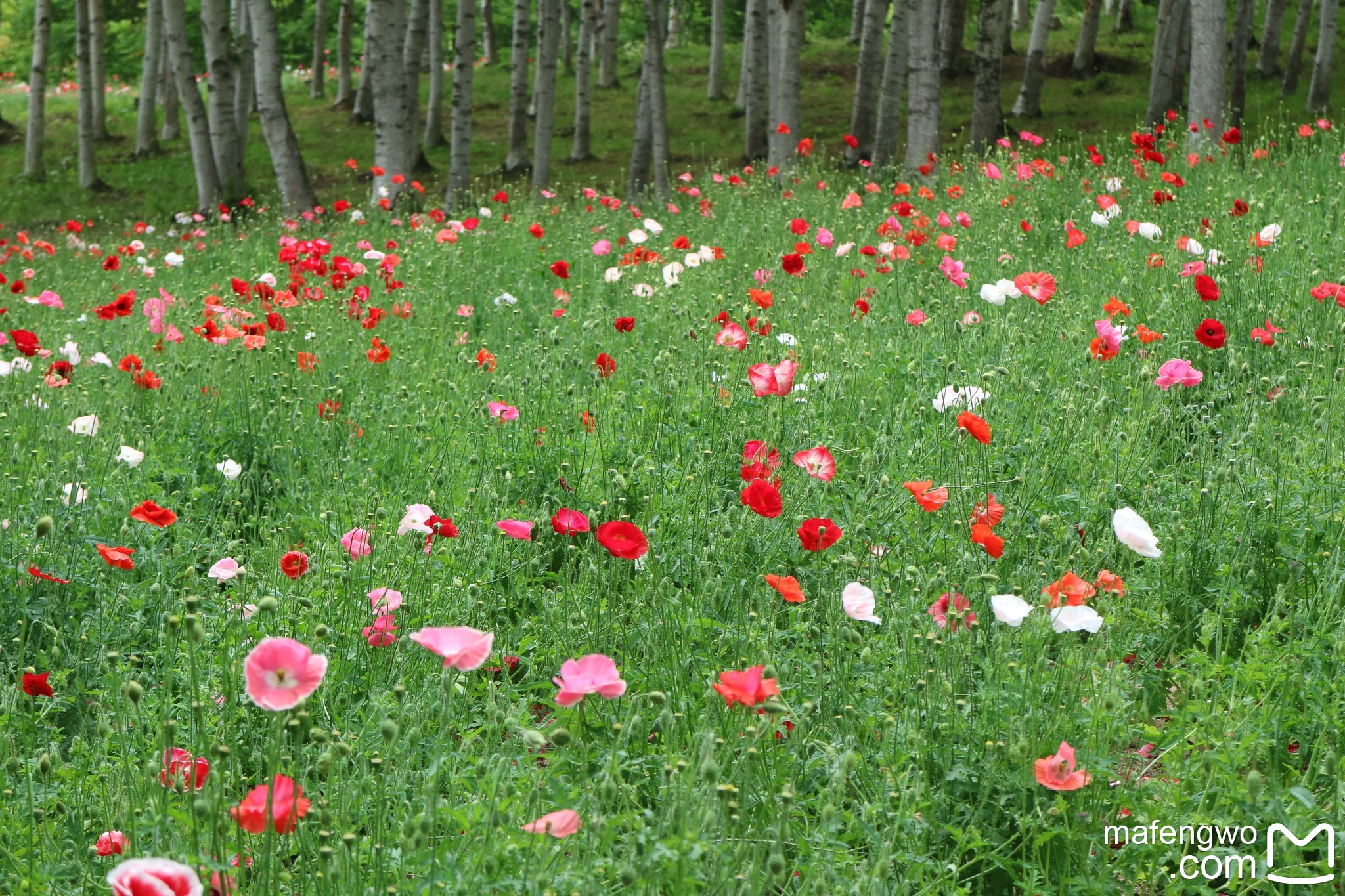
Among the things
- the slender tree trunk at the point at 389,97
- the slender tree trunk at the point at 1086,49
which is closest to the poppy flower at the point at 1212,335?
the slender tree trunk at the point at 389,97

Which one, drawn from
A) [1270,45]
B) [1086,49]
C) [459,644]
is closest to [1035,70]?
[1086,49]

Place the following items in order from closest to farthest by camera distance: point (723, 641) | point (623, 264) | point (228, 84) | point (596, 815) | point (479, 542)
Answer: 1. point (596, 815)
2. point (723, 641)
3. point (479, 542)
4. point (623, 264)
5. point (228, 84)

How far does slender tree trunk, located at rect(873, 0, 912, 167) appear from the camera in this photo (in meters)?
11.6

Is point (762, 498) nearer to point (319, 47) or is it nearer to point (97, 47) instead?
point (97, 47)

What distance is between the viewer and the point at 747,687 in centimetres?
157

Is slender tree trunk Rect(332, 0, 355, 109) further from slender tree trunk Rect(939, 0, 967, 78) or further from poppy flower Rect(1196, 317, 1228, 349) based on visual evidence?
poppy flower Rect(1196, 317, 1228, 349)

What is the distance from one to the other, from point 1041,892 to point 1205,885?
0.31m

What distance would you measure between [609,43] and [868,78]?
7.85 meters

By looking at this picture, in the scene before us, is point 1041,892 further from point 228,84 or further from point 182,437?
point 228,84

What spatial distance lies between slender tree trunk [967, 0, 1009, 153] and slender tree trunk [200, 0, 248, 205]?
26.8 ft

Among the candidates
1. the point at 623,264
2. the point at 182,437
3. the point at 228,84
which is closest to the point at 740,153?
the point at 228,84

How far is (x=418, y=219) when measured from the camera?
873cm

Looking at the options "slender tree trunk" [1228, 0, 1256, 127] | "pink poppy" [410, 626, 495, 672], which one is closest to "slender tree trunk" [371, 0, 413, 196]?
"pink poppy" [410, 626, 495, 672]

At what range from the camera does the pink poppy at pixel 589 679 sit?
1.58 metres
